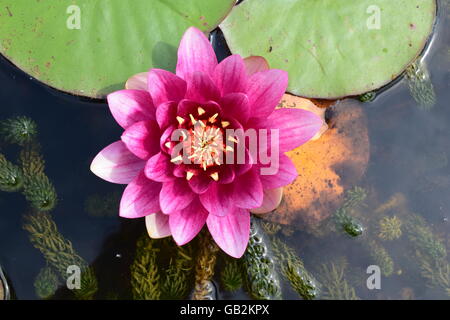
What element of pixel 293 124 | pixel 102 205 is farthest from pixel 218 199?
pixel 102 205

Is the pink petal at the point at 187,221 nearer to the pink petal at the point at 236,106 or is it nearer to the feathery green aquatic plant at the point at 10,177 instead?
the pink petal at the point at 236,106

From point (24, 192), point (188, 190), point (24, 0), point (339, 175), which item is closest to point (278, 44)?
point (339, 175)

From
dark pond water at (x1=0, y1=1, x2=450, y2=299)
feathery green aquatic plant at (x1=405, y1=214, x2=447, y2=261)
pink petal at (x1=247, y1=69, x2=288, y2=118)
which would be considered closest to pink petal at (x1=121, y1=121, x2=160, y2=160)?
pink petal at (x1=247, y1=69, x2=288, y2=118)

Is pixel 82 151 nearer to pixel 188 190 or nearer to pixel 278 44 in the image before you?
pixel 188 190

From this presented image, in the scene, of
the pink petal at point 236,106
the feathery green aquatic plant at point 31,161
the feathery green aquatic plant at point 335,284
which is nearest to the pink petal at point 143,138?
the pink petal at point 236,106

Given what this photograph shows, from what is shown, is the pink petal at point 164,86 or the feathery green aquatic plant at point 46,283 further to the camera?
the feathery green aquatic plant at point 46,283

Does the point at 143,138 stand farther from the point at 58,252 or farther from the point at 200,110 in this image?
the point at 58,252
